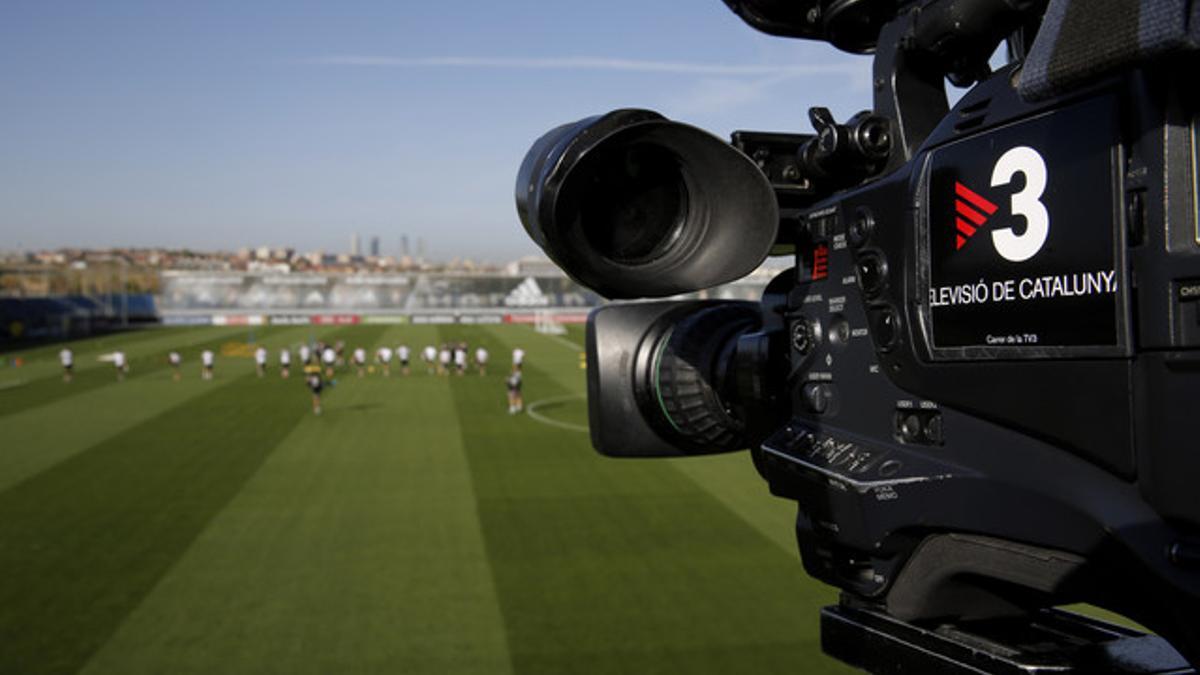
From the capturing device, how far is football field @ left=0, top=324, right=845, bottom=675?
34.3ft

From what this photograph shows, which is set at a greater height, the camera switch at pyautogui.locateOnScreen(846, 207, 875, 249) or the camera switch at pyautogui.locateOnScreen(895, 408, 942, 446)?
the camera switch at pyautogui.locateOnScreen(846, 207, 875, 249)

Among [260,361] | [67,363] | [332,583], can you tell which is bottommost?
[332,583]

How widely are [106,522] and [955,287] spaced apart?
15704 mm

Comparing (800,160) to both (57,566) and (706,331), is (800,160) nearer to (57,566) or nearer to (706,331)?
(706,331)

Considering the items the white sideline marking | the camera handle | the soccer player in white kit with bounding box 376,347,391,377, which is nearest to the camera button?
the camera handle

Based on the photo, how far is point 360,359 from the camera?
133ft

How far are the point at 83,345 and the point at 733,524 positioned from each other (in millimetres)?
45446

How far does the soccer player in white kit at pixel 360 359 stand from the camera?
121ft

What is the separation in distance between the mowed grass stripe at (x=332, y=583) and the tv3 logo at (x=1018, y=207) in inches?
349

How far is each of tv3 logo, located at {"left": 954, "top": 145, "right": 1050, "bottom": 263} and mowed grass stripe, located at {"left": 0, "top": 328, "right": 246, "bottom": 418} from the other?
28962 mm

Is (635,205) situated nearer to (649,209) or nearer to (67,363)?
(649,209)

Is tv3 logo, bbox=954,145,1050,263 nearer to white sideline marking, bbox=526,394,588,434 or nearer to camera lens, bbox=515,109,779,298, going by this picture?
camera lens, bbox=515,109,779,298

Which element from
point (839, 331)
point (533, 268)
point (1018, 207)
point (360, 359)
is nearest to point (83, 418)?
point (360, 359)

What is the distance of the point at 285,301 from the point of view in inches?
2950
